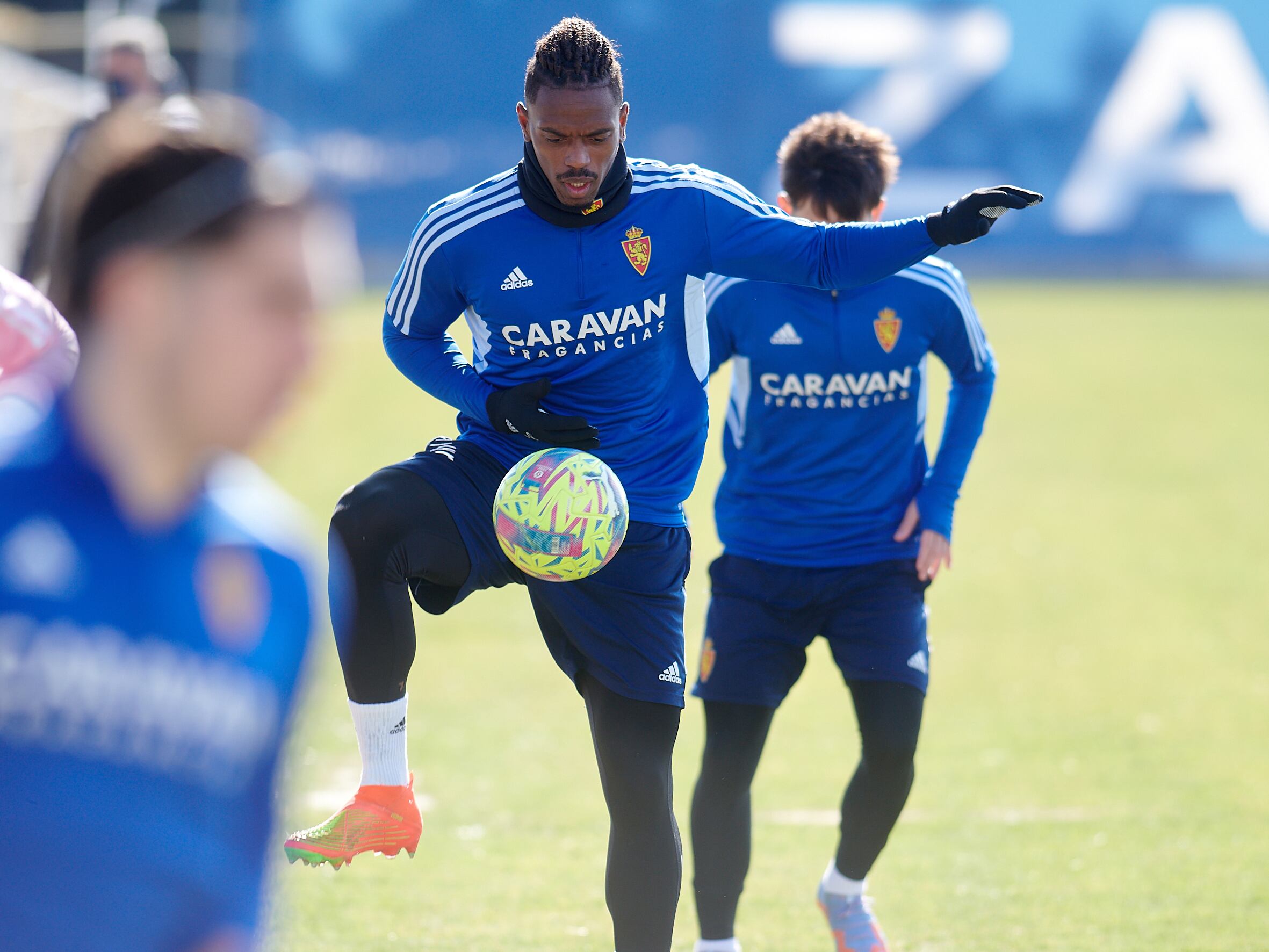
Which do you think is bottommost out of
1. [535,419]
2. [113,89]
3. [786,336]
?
[535,419]

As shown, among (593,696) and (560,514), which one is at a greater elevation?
(560,514)

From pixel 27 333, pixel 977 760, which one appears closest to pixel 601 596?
pixel 27 333

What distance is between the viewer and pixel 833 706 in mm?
7285

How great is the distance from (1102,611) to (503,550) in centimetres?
600

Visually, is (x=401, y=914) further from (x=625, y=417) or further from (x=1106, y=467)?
(x=1106, y=467)

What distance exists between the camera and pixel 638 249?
3.75 metres

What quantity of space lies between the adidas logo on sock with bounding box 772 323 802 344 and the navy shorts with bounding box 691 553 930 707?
2.20ft

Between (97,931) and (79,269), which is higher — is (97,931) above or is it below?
below

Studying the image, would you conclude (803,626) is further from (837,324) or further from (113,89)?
(113,89)

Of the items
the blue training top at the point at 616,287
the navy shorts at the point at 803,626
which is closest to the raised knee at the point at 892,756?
the navy shorts at the point at 803,626

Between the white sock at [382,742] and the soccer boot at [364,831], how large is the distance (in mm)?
27

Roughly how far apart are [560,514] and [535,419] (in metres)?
0.28

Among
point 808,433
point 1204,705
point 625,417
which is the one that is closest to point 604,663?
point 625,417

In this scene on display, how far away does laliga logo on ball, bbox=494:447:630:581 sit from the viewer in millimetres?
3537
